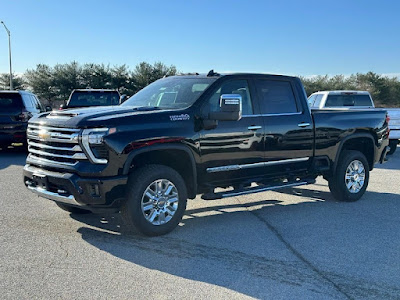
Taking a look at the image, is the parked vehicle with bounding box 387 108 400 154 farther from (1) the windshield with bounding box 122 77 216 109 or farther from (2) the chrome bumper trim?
(2) the chrome bumper trim

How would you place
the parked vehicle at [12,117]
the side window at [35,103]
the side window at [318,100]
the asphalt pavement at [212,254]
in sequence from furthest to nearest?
1. the side window at [318,100]
2. the side window at [35,103]
3. the parked vehicle at [12,117]
4. the asphalt pavement at [212,254]

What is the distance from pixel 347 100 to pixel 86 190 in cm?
1220

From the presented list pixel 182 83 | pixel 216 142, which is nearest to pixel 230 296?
pixel 216 142

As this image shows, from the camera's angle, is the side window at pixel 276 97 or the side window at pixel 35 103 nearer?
the side window at pixel 276 97

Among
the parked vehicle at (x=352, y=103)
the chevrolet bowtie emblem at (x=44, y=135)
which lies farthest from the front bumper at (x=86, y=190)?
the parked vehicle at (x=352, y=103)

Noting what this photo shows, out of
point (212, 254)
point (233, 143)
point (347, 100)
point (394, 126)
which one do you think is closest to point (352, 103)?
point (347, 100)

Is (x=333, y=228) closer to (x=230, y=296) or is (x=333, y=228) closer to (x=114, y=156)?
(x=230, y=296)

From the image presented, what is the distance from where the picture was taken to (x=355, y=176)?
24.6 ft

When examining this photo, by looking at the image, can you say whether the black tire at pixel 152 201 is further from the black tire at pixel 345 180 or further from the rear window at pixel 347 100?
the rear window at pixel 347 100

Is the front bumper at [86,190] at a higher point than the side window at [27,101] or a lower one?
lower

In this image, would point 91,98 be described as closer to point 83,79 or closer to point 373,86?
point 83,79

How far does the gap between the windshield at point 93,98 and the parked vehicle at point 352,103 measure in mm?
6752

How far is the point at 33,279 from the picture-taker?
13.0 ft

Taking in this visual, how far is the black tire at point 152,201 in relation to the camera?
198 inches
